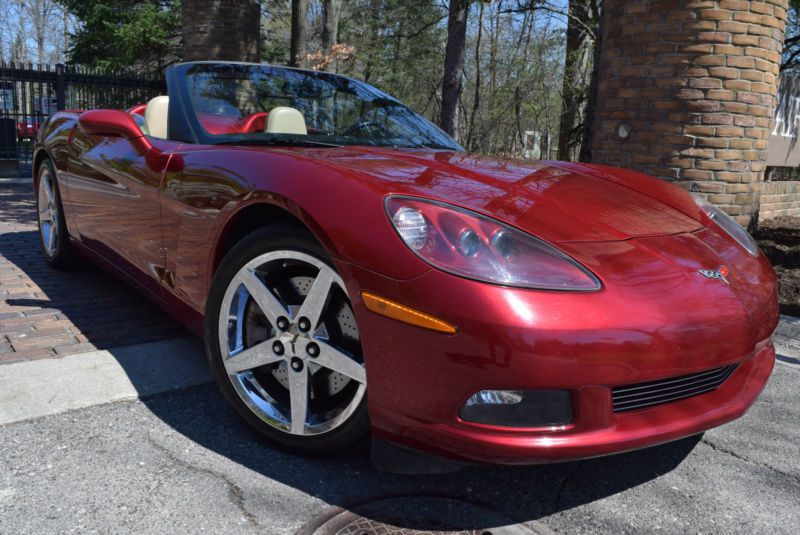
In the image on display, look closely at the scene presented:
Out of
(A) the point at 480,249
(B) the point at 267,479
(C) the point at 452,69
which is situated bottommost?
(B) the point at 267,479

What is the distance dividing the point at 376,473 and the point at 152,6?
71.6 feet

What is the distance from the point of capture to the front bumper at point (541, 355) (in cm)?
174

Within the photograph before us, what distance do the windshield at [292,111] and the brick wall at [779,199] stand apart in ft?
20.6

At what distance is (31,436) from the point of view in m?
2.39

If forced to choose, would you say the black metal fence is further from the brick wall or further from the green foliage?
the brick wall

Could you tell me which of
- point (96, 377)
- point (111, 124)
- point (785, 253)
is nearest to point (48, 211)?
point (111, 124)

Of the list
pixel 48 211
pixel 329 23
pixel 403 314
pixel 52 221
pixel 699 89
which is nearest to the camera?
pixel 403 314

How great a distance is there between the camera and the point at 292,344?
7.21 feet

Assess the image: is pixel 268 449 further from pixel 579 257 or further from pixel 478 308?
pixel 579 257

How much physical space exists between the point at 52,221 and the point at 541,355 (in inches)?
156

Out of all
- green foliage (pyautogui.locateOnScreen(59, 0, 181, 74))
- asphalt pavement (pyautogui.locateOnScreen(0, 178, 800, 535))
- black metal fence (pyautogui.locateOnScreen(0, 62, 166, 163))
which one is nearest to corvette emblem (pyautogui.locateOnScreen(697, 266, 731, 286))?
asphalt pavement (pyautogui.locateOnScreen(0, 178, 800, 535))

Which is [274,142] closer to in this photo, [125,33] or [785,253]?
[785,253]

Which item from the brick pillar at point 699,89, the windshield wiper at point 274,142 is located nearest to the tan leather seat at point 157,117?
the windshield wiper at point 274,142

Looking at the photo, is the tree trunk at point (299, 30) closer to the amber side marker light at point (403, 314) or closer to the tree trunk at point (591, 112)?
the tree trunk at point (591, 112)
